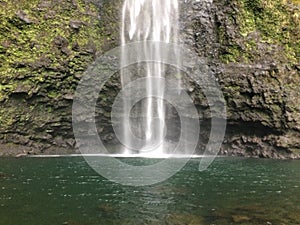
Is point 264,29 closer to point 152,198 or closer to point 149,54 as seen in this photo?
point 149,54

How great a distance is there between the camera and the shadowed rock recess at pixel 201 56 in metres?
27.5

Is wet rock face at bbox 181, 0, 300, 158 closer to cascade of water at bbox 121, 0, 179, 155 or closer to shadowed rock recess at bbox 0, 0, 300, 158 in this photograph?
shadowed rock recess at bbox 0, 0, 300, 158

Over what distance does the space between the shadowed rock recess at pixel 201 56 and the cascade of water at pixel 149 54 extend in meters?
1.18

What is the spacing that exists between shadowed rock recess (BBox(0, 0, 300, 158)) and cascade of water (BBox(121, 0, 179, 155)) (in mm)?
1181

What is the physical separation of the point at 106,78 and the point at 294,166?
14.4 meters

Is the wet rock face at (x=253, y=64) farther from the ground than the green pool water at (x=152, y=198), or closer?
farther from the ground

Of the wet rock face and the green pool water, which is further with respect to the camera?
the wet rock face

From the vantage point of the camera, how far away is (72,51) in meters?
28.9

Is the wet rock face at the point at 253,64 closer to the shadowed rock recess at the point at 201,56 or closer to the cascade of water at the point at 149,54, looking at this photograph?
the shadowed rock recess at the point at 201,56

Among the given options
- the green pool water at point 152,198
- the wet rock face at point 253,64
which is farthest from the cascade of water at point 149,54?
the green pool water at point 152,198

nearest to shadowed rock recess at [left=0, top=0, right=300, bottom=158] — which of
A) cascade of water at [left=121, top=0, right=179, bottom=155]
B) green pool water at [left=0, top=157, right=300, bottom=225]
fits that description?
cascade of water at [left=121, top=0, right=179, bottom=155]

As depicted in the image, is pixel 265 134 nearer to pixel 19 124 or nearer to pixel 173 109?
pixel 173 109

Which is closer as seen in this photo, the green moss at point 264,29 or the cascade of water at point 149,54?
the green moss at point 264,29

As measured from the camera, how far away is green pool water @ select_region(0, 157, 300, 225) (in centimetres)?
1133
